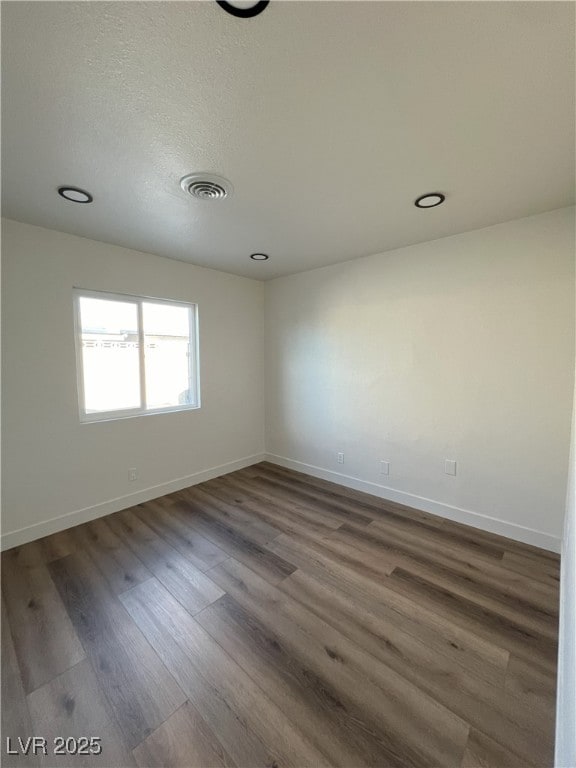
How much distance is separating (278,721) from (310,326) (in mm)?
3188

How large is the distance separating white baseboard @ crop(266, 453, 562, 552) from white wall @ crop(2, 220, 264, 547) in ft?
4.78

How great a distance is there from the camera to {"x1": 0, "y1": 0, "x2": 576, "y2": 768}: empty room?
3.49 ft

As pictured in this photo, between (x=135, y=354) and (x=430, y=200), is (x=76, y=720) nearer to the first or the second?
(x=135, y=354)

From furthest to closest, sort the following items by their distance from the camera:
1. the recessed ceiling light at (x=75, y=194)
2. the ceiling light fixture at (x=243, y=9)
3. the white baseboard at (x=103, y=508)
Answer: the white baseboard at (x=103, y=508), the recessed ceiling light at (x=75, y=194), the ceiling light fixture at (x=243, y=9)

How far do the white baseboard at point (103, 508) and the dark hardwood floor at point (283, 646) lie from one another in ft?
0.34

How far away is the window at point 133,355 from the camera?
2.71 m

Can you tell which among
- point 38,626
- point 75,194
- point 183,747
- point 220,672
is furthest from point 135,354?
point 183,747

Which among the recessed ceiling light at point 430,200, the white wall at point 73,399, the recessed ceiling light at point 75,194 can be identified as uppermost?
the recessed ceiling light at point 430,200

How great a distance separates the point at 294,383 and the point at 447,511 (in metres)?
2.15

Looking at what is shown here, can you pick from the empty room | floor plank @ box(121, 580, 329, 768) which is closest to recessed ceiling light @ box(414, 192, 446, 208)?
the empty room

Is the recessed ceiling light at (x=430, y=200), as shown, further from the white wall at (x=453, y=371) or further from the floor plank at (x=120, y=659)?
the floor plank at (x=120, y=659)

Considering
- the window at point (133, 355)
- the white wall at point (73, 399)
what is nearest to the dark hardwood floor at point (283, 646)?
the white wall at point (73, 399)

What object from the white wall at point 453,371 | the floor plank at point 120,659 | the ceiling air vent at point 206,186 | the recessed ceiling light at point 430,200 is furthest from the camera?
the white wall at point 453,371

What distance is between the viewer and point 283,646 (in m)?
1.49
